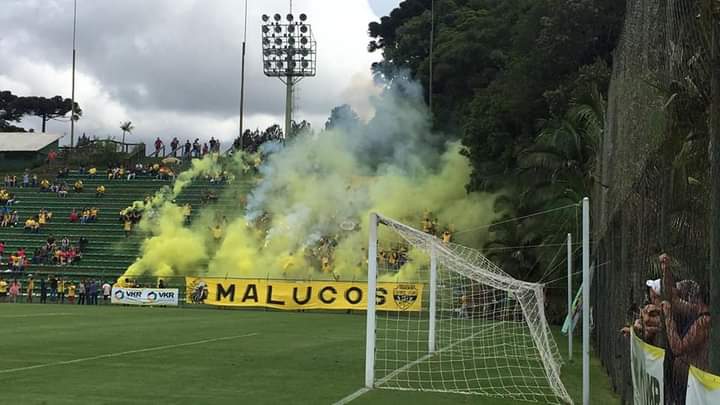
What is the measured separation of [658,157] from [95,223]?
49.8 m

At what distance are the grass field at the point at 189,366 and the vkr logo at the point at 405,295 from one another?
36.3 ft

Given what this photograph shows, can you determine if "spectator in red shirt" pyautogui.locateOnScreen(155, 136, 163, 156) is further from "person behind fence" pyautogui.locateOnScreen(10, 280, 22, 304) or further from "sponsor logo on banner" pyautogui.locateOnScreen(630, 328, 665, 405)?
"sponsor logo on banner" pyautogui.locateOnScreen(630, 328, 665, 405)

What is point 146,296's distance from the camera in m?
41.7

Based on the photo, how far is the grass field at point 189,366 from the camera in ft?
38.8

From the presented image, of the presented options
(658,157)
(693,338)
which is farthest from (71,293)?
(693,338)

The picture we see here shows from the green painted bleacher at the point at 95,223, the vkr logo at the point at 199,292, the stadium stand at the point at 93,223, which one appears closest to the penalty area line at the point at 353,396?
the vkr logo at the point at 199,292

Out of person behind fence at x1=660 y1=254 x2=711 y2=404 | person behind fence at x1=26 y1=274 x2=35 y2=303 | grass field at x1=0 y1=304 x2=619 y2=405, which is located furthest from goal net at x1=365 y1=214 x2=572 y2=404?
person behind fence at x1=26 y1=274 x2=35 y2=303

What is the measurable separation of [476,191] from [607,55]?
1002 cm

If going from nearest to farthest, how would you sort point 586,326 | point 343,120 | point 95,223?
point 586,326 < point 95,223 < point 343,120

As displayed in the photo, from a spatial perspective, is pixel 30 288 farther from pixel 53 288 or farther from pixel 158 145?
pixel 158 145

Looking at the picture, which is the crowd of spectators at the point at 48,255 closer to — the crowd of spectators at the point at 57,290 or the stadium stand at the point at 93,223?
the stadium stand at the point at 93,223

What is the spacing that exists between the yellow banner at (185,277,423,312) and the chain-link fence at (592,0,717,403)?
21287 mm

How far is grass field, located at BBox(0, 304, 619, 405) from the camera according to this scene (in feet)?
38.8

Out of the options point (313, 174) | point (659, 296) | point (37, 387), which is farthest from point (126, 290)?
point (659, 296)
